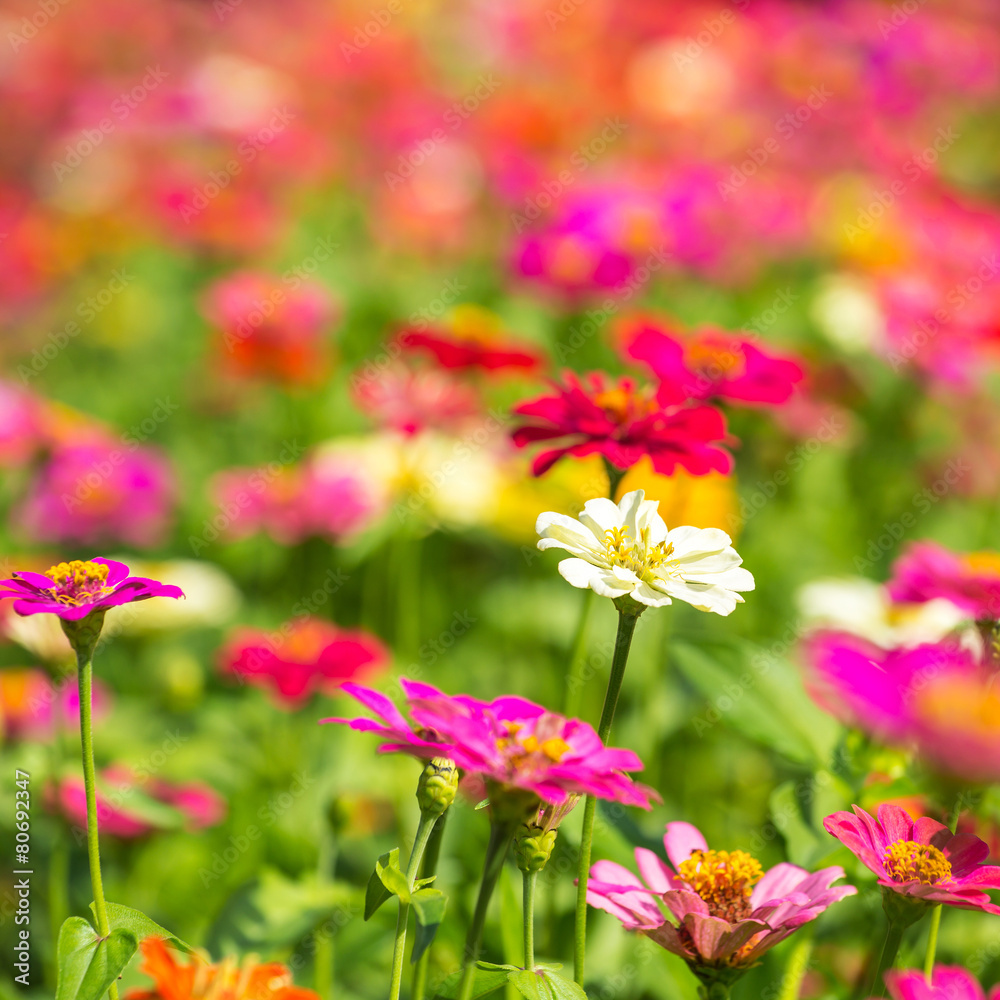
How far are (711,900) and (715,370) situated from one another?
1.62 feet

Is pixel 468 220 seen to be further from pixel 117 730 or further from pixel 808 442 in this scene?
pixel 117 730

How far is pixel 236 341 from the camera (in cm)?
186

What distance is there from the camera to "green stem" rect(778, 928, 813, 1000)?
77cm

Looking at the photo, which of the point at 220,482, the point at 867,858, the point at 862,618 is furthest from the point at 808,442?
the point at 867,858

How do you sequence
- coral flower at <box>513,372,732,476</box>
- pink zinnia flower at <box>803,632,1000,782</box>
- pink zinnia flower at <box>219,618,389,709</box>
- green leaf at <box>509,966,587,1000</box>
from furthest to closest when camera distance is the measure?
pink zinnia flower at <box>219,618,389,709</box>
coral flower at <box>513,372,732,476</box>
green leaf at <box>509,966,587,1000</box>
pink zinnia flower at <box>803,632,1000,782</box>

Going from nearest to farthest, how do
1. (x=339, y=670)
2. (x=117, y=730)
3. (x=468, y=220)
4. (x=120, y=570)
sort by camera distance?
1. (x=120, y=570)
2. (x=339, y=670)
3. (x=117, y=730)
4. (x=468, y=220)

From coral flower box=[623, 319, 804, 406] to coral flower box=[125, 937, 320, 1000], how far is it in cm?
46

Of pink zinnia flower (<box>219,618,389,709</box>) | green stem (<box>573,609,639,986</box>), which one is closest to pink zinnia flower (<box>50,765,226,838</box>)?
pink zinnia flower (<box>219,618,389,709</box>)

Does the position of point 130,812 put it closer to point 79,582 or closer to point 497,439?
point 79,582

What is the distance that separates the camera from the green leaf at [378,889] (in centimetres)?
60

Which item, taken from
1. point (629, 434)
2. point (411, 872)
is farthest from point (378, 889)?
point (629, 434)

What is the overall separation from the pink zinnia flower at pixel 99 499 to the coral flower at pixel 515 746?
1051mm

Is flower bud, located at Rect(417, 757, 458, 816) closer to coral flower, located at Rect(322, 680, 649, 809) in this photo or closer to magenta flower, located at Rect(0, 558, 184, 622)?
coral flower, located at Rect(322, 680, 649, 809)

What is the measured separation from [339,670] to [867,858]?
0.59 m
